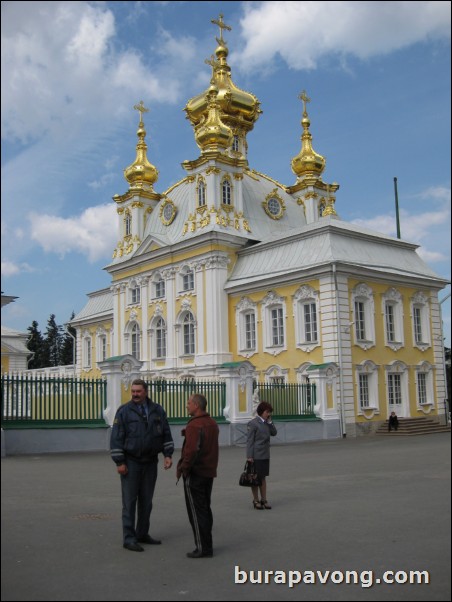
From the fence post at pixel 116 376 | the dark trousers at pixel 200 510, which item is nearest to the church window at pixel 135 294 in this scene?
the fence post at pixel 116 376

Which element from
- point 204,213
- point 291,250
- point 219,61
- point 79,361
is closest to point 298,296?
point 291,250

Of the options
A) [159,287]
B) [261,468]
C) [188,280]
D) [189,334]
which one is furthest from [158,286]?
[261,468]

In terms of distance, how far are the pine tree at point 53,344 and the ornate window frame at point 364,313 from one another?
113ft

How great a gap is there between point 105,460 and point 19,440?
2.55m

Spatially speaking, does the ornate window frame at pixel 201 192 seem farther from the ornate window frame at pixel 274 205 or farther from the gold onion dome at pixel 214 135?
the ornate window frame at pixel 274 205

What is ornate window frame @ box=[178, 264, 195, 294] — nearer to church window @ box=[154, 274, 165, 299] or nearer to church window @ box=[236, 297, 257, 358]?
church window @ box=[154, 274, 165, 299]

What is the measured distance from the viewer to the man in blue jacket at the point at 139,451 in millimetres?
7285

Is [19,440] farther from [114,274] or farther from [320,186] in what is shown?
[320,186]

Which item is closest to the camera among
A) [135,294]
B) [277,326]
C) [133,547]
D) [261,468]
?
[133,547]

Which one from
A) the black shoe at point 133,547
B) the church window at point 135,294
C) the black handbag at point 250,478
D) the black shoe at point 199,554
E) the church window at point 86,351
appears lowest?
the black shoe at point 199,554

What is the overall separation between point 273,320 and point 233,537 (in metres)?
23.5

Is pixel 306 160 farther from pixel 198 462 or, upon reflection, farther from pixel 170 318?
pixel 198 462

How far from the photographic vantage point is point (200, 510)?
704cm

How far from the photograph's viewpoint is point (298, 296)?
1156 inches
